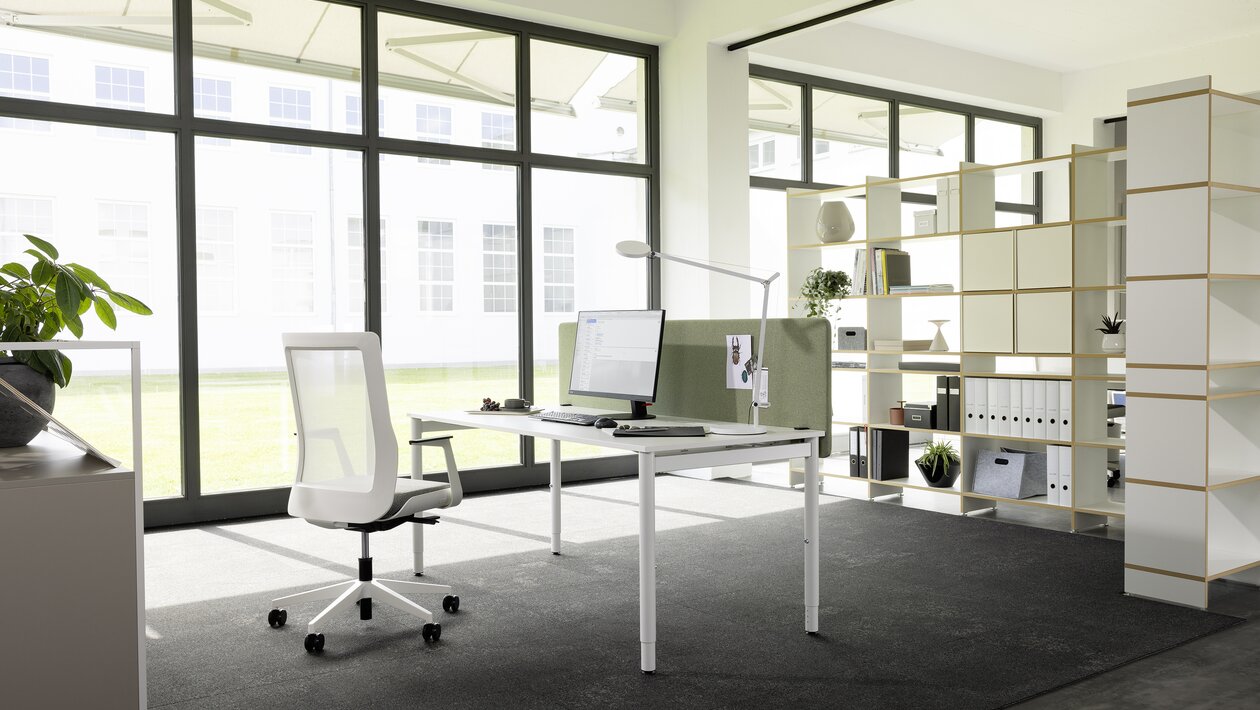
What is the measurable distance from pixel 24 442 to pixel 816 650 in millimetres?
2277

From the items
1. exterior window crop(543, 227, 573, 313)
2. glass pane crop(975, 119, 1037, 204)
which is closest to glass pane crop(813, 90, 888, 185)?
glass pane crop(975, 119, 1037, 204)

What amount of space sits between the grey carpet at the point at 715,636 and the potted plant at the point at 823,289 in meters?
1.75

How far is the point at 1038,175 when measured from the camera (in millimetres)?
8781

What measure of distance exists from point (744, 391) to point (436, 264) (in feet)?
9.32

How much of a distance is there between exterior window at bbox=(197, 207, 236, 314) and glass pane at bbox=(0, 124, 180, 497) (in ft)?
0.45

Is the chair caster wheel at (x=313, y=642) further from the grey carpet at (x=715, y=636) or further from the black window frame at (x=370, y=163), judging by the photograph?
the black window frame at (x=370, y=163)

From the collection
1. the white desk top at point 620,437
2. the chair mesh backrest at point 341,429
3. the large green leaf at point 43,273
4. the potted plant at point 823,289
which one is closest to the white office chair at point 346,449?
the chair mesh backrest at point 341,429

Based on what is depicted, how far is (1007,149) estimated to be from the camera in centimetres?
866

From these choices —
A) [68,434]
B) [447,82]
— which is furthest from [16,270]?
[447,82]

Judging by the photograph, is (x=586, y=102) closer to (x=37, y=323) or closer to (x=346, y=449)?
(x=346, y=449)

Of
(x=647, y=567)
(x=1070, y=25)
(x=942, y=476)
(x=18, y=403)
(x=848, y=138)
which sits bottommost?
(x=942, y=476)

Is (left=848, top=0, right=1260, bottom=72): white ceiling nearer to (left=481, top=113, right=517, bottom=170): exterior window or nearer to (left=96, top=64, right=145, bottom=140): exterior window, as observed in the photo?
(left=481, top=113, right=517, bottom=170): exterior window

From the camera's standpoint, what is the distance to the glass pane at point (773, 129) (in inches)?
275

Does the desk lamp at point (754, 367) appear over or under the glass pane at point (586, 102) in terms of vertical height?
under
